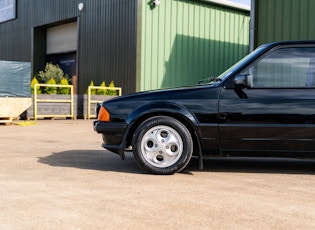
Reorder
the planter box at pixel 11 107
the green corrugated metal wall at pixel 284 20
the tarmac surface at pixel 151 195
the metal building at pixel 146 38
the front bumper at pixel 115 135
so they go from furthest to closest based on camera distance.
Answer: the metal building at pixel 146 38
the planter box at pixel 11 107
the green corrugated metal wall at pixel 284 20
the front bumper at pixel 115 135
the tarmac surface at pixel 151 195

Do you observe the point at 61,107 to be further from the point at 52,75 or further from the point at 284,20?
the point at 284,20

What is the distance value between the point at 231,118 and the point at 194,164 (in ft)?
3.92

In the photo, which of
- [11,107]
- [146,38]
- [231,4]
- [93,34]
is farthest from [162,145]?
[231,4]

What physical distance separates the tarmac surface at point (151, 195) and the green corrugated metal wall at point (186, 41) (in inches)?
543

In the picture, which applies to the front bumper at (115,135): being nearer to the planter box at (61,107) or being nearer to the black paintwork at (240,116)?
the black paintwork at (240,116)

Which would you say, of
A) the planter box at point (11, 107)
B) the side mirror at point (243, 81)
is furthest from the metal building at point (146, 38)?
the side mirror at point (243, 81)

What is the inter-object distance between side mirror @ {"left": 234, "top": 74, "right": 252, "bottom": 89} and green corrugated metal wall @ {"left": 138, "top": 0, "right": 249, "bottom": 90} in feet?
48.0

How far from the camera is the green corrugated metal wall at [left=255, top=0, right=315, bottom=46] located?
38.8 feet

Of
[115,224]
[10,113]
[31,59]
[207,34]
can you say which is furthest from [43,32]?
[115,224]

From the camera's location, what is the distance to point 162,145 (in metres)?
5.07

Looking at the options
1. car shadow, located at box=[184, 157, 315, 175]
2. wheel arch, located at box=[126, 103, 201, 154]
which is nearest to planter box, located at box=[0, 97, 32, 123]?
car shadow, located at box=[184, 157, 315, 175]

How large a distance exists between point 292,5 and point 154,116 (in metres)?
8.48

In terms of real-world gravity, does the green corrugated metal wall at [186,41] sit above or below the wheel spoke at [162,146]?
above

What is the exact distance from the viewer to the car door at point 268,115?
197 inches
